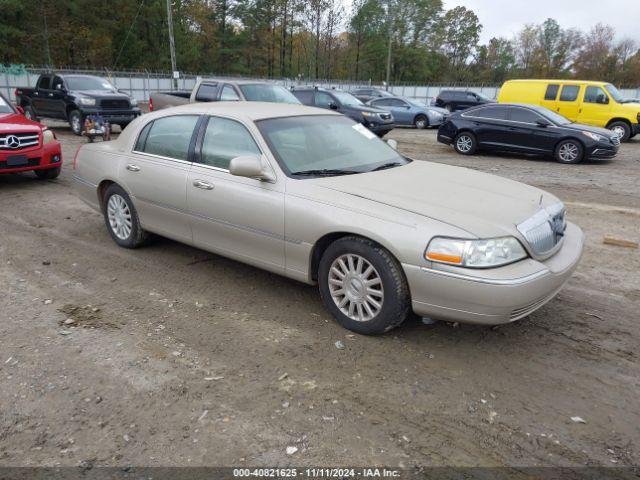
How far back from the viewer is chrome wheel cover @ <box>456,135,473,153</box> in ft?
45.8

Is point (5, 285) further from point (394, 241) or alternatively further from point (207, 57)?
point (207, 57)

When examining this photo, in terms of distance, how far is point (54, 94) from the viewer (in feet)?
50.3

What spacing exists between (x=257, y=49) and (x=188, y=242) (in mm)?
67160

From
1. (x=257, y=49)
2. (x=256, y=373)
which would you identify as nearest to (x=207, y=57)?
(x=257, y=49)

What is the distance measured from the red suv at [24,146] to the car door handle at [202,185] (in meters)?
5.28

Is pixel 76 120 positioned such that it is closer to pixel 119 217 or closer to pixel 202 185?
pixel 119 217

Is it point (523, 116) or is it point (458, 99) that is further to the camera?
point (458, 99)

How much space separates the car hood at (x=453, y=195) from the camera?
11.3ft

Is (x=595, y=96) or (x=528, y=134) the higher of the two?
(x=595, y=96)

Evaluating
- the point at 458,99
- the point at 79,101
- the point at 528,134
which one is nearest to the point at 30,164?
the point at 79,101

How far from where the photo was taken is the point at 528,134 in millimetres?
12914

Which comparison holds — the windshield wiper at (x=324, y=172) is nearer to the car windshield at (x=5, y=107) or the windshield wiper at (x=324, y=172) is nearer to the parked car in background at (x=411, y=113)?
the car windshield at (x=5, y=107)

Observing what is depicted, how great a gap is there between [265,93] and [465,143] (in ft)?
18.2

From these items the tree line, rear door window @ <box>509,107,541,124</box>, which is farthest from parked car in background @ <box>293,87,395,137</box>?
the tree line
